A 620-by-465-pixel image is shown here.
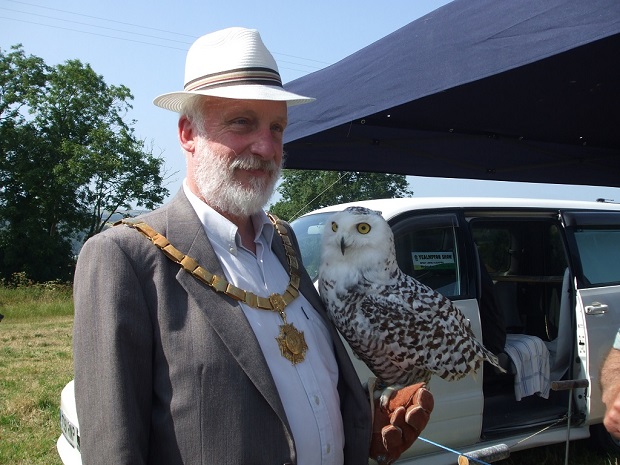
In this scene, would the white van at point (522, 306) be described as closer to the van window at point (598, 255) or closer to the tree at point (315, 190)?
the van window at point (598, 255)

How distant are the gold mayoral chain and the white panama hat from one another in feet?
1.29

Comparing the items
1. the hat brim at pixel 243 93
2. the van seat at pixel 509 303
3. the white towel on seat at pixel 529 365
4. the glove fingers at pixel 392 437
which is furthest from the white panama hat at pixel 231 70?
the van seat at pixel 509 303

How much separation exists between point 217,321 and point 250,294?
0.15m

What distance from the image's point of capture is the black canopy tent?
6.57ft

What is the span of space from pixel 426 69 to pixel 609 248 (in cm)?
299

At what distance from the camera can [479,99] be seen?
2943 millimetres

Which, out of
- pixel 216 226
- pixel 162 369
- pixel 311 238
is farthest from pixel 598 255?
pixel 162 369

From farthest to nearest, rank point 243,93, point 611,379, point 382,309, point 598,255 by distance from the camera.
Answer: point 598,255
point 382,309
point 611,379
point 243,93

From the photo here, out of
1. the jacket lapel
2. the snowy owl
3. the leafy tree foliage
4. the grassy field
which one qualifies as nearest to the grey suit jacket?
the jacket lapel

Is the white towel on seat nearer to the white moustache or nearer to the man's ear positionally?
the white moustache

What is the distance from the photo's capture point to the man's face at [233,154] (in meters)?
1.55

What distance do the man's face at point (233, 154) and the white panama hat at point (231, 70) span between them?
0.05 metres

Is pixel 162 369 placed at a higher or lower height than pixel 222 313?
lower

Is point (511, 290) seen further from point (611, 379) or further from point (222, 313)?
point (222, 313)
